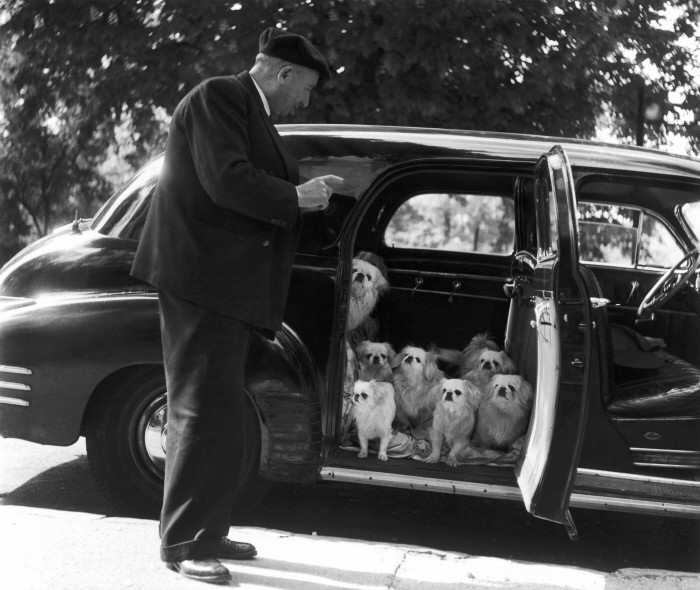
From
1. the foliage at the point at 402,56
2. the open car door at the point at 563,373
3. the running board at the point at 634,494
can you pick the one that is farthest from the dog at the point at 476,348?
the foliage at the point at 402,56

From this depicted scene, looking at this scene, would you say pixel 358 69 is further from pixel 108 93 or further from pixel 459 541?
pixel 459 541

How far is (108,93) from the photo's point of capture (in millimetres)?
11484

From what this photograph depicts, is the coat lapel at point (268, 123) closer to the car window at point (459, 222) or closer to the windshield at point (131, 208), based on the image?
the windshield at point (131, 208)

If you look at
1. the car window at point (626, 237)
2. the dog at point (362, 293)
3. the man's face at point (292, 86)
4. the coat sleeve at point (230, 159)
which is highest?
the man's face at point (292, 86)

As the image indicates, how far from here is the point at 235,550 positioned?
3.92 metres

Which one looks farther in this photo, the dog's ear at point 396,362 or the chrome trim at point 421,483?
the dog's ear at point 396,362

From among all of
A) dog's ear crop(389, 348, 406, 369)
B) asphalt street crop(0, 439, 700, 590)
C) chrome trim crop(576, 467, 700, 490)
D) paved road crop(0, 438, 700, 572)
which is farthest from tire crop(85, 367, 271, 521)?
chrome trim crop(576, 467, 700, 490)

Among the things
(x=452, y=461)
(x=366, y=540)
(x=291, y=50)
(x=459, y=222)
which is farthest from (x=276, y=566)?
(x=459, y=222)

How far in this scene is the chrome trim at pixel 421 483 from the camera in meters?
4.30

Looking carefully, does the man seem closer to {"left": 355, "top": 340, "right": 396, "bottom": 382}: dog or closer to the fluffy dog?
{"left": 355, "top": 340, "right": 396, "bottom": 382}: dog

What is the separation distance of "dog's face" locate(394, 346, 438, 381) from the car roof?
1197 mm

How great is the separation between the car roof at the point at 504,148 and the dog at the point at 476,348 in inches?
51.5

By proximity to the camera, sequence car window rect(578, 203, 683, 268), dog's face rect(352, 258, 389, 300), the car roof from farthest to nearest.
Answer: car window rect(578, 203, 683, 268) < dog's face rect(352, 258, 389, 300) < the car roof

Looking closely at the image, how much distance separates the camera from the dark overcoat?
3467 millimetres
